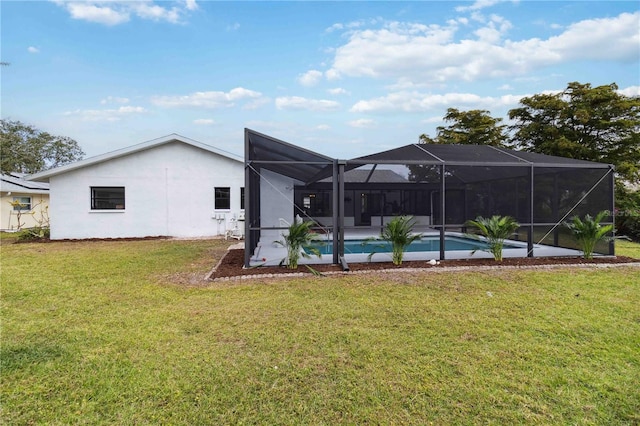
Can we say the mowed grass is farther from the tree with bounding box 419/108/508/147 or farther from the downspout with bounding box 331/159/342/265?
the tree with bounding box 419/108/508/147

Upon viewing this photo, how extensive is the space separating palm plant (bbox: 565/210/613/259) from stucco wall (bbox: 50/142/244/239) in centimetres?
1110

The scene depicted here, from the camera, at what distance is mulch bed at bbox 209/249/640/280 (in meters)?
6.65

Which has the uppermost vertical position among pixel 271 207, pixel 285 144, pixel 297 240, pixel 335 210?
pixel 285 144

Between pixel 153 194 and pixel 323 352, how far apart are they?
12.1 metres

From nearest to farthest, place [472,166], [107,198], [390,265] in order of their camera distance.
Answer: [390,265] → [472,166] → [107,198]

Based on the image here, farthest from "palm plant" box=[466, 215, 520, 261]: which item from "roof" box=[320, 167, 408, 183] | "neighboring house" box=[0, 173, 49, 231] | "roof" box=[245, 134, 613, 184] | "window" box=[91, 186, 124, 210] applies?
"neighboring house" box=[0, 173, 49, 231]

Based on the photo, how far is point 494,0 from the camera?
9.38m

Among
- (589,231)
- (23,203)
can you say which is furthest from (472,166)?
(23,203)

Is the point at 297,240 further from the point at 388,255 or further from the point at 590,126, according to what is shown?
the point at 590,126

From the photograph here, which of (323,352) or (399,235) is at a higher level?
(399,235)

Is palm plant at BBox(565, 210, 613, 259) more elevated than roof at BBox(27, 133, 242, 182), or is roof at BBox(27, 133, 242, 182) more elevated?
roof at BBox(27, 133, 242, 182)

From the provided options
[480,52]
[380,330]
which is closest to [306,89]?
[480,52]

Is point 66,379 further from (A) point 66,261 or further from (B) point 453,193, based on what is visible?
(B) point 453,193

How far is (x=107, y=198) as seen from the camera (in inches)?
515
